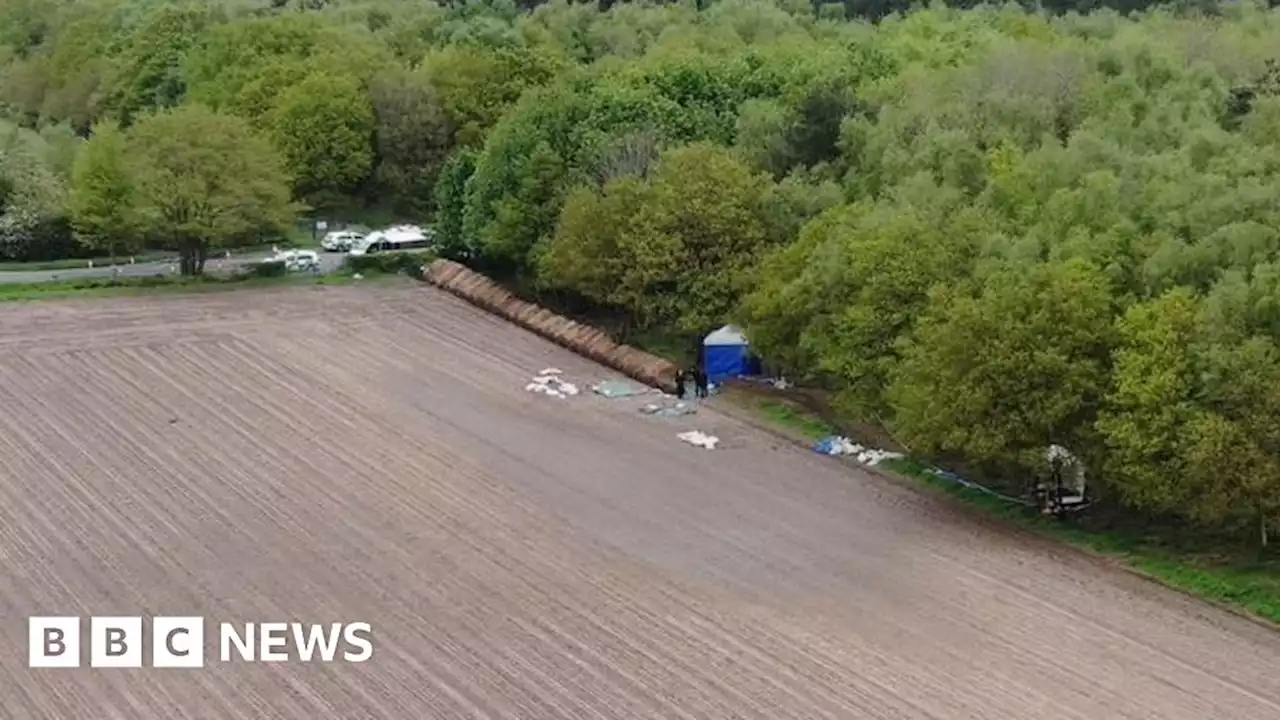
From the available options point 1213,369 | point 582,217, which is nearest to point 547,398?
point 582,217

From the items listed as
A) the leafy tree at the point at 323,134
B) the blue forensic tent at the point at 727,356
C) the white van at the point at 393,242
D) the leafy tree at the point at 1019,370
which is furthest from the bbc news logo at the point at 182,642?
the leafy tree at the point at 323,134

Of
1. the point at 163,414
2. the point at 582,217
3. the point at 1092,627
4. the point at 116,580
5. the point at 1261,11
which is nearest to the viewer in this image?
the point at 1092,627

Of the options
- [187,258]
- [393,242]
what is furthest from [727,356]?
[187,258]

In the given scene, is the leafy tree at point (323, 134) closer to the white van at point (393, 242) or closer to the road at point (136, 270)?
the white van at point (393, 242)

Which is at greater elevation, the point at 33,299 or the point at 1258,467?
the point at 1258,467

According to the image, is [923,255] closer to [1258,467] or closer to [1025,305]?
[1025,305]

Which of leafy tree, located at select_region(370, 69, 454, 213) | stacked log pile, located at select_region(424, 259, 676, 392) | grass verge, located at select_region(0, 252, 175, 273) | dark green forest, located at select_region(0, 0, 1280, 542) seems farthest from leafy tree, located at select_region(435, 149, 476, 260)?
grass verge, located at select_region(0, 252, 175, 273)

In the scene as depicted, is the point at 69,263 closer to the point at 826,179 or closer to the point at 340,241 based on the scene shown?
the point at 340,241
